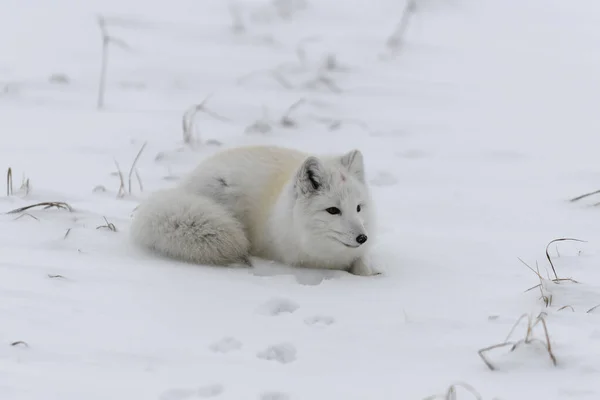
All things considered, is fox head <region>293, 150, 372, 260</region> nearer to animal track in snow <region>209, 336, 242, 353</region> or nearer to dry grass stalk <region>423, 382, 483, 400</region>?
animal track in snow <region>209, 336, 242, 353</region>

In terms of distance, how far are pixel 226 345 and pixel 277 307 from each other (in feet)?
1.49

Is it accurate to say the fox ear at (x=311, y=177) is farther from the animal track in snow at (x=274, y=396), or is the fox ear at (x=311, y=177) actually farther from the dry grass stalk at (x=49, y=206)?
the animal track in snow at (x=274, y=396)

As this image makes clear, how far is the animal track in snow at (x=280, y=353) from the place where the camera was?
2637 millimetres

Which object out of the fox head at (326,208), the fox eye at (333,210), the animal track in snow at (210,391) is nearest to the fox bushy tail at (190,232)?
the fox head at (326,208)

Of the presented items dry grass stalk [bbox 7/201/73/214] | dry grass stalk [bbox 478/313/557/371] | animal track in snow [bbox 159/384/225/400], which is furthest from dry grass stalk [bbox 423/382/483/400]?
dry grass stalk [bbox 7/201/73/214]

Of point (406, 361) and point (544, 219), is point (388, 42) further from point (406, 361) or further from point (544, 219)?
point (406, 361)

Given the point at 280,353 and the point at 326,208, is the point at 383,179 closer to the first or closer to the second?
the point at 326,208

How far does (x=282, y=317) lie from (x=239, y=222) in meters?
1.09

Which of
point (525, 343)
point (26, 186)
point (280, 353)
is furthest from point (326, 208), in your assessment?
point (26, 186)

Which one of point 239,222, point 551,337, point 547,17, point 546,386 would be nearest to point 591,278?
point 551,337

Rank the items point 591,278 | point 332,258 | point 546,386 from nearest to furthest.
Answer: point 546,386 < point 591,278 < point 332,258

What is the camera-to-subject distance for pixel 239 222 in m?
4.00

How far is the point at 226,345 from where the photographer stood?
2.72m

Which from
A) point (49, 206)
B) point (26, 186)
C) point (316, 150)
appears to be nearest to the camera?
point (49, 206)
